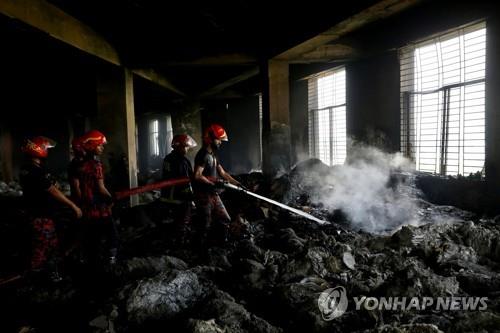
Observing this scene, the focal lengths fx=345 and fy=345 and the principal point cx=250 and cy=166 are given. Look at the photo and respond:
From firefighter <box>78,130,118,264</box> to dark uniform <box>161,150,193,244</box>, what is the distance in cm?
133

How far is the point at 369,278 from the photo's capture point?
11.6 ft

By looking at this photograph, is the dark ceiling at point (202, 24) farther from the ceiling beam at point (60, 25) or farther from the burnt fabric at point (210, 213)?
the burnt fabric at point (210, 213)

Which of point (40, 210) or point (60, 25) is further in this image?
point (60, 25)

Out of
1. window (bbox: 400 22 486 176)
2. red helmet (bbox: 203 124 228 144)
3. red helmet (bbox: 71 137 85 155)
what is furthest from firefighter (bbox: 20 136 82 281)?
window (bbox: 400 22 486 176)

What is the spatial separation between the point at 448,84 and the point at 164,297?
6859mm

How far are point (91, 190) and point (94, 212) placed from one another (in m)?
0.28

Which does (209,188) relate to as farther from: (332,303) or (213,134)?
(332,303)

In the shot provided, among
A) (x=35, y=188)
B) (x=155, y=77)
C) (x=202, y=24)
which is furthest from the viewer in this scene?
(x=155, y=77)

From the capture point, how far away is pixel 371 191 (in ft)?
25.3

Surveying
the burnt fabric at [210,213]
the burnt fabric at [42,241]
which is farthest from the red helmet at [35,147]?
the burnt fabric at [210,213]

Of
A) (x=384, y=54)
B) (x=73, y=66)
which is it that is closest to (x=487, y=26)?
(x=384, y=54)

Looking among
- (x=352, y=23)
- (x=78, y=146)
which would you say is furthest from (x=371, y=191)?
(x=78, y=146)

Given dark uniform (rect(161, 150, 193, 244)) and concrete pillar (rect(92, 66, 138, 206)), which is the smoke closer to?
dark uniform (rect(161, 150, 193, 244))

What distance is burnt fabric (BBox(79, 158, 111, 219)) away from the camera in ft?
13.9
